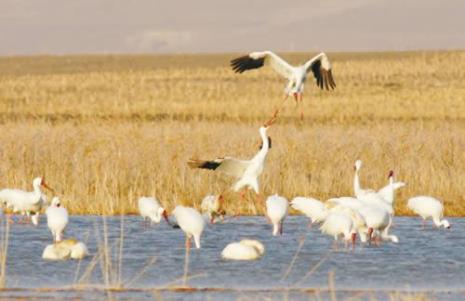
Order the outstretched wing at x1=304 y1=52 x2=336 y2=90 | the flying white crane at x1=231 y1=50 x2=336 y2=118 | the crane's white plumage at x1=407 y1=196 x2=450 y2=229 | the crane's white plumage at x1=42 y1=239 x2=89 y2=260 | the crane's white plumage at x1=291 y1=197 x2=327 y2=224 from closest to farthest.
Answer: the crane's white plumage at x1=42 y1=239 x2=89 y2=260 < the crane's white plumage at x1=291 y1=197 x2=327 y2=224 < the crane's white plumage at x1=407 y1=196 x2=450 y2=229 < the flying white crane at x1=231 y1=50 x2=336 y2=118 < the outstretched wing at x1=304 y1=52 x2=336 y2=90

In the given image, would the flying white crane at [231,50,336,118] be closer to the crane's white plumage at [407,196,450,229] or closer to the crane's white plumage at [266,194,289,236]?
the crane's white plumage at [407,196,450,229]

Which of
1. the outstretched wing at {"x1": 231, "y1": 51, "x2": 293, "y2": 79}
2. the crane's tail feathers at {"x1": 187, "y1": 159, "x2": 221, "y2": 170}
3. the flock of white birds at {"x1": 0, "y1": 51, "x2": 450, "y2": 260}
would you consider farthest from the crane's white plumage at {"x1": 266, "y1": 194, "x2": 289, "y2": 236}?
the outstretched wing at {"x1": 231, "y1": 51, "x2": 293, "y2": 79}

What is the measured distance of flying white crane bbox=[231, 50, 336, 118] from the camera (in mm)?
16125

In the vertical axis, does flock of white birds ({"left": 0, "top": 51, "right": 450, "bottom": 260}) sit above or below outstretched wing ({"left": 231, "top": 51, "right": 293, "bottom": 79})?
below

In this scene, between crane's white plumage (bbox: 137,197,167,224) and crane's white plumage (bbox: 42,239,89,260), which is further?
crane's white plumage (bbox: 137,197,167,224)

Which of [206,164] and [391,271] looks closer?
[391,271]

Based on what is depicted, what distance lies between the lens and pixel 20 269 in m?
9.57

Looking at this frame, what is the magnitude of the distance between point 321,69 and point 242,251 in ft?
23.2

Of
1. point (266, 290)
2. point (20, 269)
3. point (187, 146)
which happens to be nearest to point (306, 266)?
point (266, 290)

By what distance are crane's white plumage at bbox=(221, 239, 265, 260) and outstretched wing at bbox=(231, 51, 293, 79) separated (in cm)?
558

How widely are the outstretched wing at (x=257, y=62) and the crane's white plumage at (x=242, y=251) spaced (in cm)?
558

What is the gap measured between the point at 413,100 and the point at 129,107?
9113 millimetres

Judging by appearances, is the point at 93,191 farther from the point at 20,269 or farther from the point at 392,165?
the point at 20,269

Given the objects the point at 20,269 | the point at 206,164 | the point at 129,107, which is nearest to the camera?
the point at 20,269
